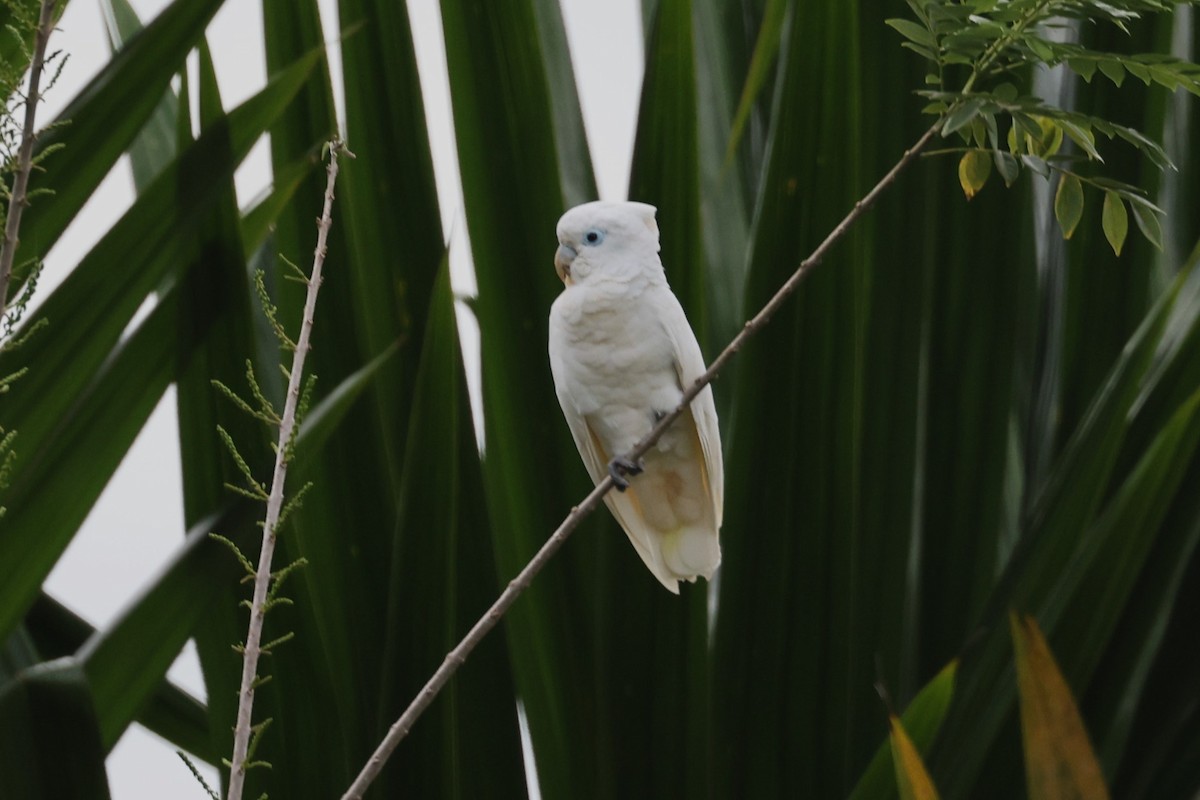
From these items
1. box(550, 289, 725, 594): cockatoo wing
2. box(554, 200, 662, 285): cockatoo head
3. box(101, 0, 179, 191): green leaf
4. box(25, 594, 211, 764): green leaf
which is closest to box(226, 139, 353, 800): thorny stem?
box(554, 200, 662, 285): cockatoo head

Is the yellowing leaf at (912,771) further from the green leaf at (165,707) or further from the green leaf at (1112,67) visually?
the green leaf at (165,707)

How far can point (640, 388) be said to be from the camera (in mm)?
678

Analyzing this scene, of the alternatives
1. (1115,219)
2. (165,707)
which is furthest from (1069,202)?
(165,707)

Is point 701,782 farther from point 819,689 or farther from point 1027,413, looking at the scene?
point 1027,413

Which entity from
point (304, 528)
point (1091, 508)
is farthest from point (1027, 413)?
point (304, 528)

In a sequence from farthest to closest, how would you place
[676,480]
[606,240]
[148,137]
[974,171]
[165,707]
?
[148,137] → [165,707] → [676,480] → [606,240] → [974,171]

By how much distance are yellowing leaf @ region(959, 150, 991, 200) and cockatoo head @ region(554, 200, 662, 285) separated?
14 cm

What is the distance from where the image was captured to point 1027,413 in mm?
973

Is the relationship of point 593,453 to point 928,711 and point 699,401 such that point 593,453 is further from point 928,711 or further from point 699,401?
point 928,711

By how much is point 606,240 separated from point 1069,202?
0.19m

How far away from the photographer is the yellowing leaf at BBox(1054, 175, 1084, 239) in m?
0.39

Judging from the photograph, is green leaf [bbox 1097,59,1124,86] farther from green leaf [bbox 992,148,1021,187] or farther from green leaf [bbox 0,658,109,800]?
green leaf [bbox 0,658,109,800]

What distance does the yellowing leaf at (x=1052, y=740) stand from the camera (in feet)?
1.09

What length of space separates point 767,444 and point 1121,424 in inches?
7.4
